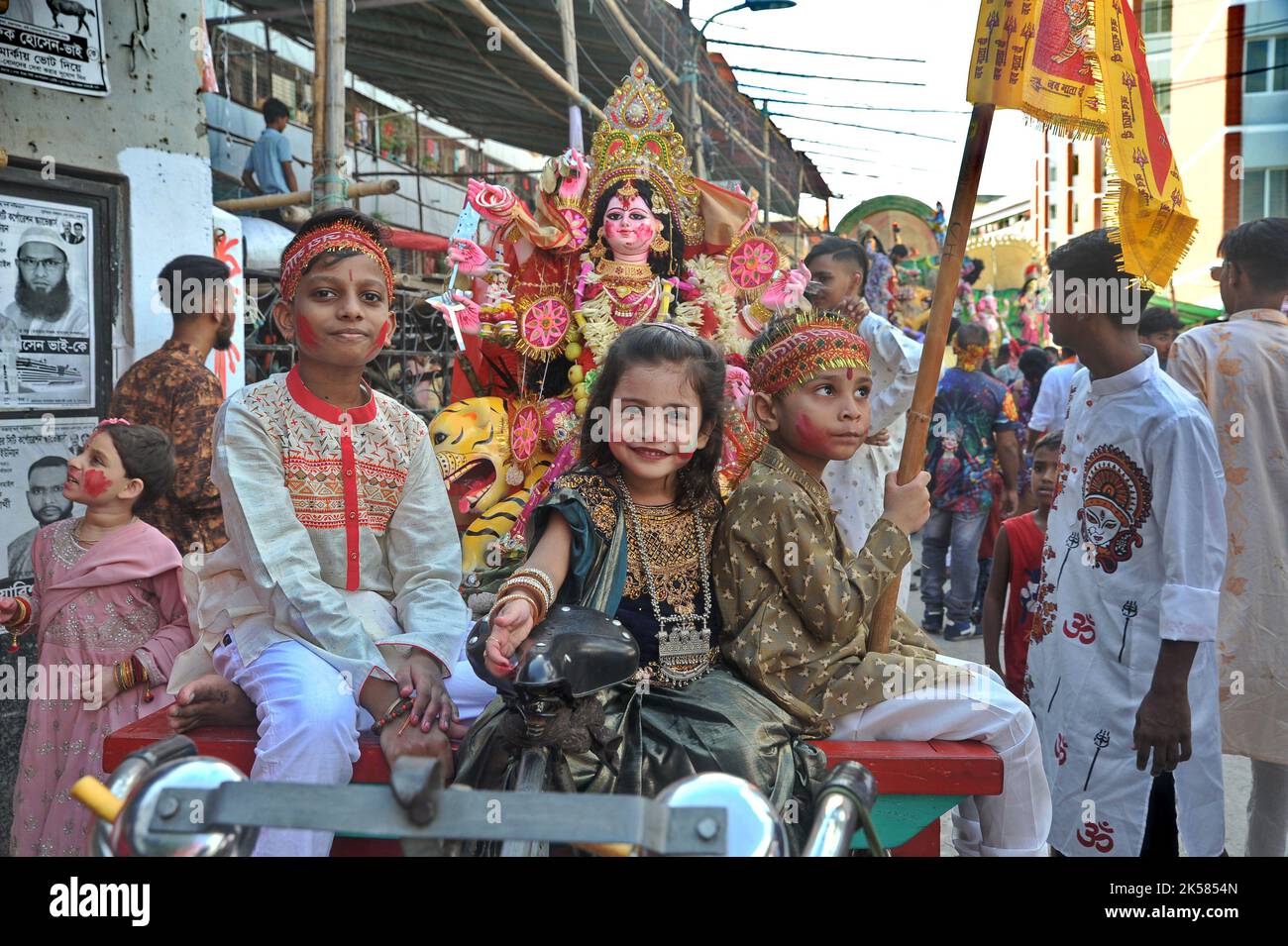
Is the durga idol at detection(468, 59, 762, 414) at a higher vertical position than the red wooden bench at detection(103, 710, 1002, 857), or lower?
higher

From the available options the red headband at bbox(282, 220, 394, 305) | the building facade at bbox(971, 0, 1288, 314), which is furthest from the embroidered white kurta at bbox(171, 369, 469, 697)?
the building facade at bbox(971, 0, 1288, 314)

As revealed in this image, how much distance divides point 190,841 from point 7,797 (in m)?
3.47

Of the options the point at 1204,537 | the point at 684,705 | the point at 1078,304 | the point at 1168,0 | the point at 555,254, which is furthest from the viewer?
the point at 1168,0

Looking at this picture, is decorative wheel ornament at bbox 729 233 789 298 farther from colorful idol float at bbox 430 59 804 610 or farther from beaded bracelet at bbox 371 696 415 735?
beaded bracelet at bbox 371 696 415 735

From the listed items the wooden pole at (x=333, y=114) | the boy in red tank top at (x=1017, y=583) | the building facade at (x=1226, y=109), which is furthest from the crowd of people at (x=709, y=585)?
the building facade at (x=1226, y=109)

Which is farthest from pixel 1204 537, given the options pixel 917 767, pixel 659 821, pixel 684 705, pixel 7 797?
pixel 7 797

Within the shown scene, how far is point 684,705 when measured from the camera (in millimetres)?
2164

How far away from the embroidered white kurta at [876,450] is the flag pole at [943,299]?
1.76m

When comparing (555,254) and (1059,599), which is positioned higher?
(555,254)

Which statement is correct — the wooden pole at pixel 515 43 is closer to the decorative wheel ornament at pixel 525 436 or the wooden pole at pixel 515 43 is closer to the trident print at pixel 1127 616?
the decorative wheel ornament at pixel 525 436

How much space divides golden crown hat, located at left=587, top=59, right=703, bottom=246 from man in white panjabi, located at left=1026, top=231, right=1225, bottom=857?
217 centimetres

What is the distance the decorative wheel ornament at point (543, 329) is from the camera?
14.5 feet

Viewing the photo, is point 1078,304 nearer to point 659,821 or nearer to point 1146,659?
point 1146,659

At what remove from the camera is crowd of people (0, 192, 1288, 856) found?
2.23 meters
